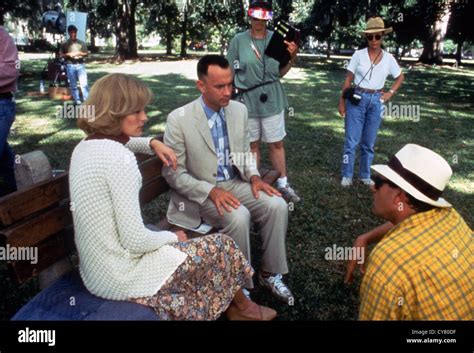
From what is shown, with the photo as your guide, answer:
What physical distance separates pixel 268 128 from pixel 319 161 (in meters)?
2.07

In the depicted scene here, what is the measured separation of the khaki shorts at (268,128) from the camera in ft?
17.1

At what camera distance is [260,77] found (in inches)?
199

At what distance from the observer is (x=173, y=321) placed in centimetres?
233

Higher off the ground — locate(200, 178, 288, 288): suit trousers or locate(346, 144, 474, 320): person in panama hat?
locate(346, 144, 474, 320): person in panama hat

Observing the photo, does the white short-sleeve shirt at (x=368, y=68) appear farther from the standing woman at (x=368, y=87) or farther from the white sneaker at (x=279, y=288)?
the white sneaker at (x=279, y=288)

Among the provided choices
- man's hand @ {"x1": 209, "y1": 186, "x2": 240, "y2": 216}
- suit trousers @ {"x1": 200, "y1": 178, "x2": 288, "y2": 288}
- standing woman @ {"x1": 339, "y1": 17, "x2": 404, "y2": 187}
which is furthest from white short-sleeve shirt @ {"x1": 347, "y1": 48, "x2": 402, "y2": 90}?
man's hand @ {"x1": 209, "y1": 186, "x2": 240, "y2": 216}

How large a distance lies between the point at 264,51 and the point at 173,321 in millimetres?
3477

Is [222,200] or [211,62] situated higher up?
[211,62]

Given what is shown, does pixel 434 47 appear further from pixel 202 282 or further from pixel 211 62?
pixel 202 282

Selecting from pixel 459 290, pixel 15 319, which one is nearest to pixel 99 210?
pixel 15 319

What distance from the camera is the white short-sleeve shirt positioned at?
5.56 meters

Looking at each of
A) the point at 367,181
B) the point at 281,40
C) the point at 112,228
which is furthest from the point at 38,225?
the point at 367,181

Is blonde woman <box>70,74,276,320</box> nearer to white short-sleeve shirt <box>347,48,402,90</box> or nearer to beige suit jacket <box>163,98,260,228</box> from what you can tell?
beige suit jacket <box>163,98,260,228</box>

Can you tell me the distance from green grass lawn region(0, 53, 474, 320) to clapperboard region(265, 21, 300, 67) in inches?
72.0
